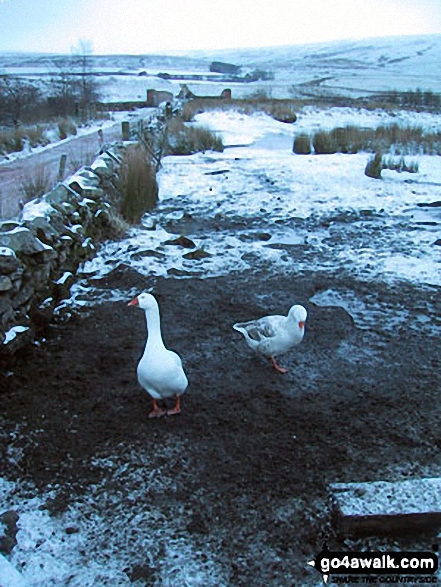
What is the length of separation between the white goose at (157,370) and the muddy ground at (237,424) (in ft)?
0.54

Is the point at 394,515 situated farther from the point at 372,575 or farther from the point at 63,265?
the point at 63,265

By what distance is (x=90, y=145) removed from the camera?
1483 cm

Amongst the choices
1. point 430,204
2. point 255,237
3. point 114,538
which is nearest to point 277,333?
point 114,538

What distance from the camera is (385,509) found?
106 inches

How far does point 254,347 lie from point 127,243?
344cm

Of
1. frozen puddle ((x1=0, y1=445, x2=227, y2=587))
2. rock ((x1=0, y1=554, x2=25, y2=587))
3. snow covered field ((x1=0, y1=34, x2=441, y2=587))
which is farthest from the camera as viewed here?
snow covered field ((x1=0, y1=34, x2=441, y2=587))

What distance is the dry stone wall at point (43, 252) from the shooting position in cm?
446

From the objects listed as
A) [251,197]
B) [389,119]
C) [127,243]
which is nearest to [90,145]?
[251,197]

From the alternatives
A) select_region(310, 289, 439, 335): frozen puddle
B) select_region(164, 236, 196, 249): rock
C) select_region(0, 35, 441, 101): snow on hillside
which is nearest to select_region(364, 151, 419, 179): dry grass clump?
select_region(164, 236, 196, 249): rock

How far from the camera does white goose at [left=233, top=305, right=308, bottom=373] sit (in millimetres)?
4145

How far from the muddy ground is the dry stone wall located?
0.25 meters

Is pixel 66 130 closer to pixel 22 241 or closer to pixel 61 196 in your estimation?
pixel 61 196

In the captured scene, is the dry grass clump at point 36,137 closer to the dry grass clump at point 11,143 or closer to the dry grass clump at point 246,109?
the dry grass clump at point 11,143

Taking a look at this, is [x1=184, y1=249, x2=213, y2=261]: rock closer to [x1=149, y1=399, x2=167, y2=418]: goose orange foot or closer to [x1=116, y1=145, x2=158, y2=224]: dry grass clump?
[x1=116, y1=145, x2=158, y2=224]: dry grass clump
